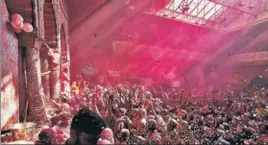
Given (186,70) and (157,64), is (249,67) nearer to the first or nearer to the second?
(186,70)

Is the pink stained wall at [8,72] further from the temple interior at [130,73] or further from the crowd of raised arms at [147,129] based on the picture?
the crowd of raised arms at [147,129]

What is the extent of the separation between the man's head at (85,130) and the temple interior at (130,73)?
15mm

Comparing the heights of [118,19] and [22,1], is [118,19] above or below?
above

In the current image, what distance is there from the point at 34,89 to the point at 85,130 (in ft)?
10.0

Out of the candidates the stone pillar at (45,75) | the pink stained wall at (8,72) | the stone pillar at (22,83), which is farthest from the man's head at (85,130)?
the stone pillar at (45,75)

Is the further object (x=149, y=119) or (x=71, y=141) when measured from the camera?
(x=149, y=119)

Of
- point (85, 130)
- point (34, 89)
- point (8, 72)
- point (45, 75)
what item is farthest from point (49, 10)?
point (85, 130)

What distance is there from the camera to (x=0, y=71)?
393 cm

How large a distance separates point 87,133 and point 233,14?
2354 cm

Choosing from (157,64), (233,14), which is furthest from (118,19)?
(233,14)

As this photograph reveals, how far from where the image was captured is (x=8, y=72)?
454 cm

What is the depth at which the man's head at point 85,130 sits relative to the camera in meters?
3.06

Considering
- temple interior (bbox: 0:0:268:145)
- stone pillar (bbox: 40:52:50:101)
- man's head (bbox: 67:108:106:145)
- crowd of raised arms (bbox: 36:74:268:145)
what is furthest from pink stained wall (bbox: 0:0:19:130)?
stone pillar (bbox: 40:52:50:101)

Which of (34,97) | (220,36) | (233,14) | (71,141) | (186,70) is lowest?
(71,141)
